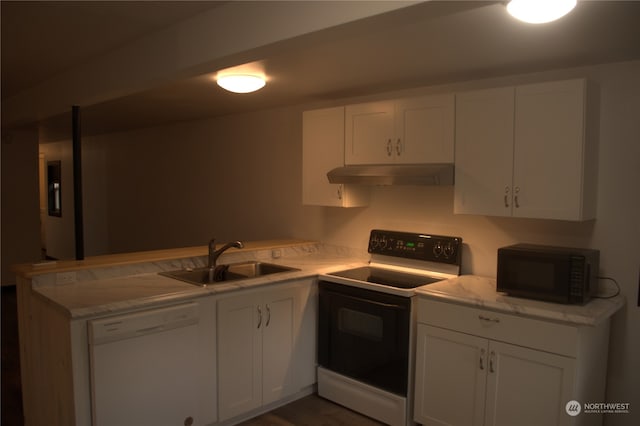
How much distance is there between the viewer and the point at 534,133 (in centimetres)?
267

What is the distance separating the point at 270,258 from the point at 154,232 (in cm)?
331

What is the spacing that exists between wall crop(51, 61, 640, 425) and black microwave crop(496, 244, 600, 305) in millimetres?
244

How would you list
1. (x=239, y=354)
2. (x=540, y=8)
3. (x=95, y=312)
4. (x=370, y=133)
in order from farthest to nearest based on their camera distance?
(x=370, y=133) < (x=239, y=354) < (x=95, y=312) < (x=540, y=8)

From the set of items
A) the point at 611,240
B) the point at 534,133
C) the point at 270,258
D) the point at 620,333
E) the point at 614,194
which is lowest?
the point at 620,333

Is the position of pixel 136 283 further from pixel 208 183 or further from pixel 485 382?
pixel 208 183

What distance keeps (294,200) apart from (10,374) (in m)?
2.66

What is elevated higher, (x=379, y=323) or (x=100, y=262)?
(x=100, y=262)

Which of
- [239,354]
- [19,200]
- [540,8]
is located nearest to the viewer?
[540,8]

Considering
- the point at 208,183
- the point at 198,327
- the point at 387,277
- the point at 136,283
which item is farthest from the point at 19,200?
the point at 387,277

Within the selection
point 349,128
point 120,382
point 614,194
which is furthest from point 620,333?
point 120,382

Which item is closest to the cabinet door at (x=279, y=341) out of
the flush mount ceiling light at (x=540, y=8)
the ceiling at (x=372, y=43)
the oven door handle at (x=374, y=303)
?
the oven door handle at (x=374, y=303)

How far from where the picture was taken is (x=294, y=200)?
4.51m

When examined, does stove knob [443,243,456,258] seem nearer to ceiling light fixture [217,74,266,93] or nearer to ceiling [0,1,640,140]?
ceiling [0,1,640,140]

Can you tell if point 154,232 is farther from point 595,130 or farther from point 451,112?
point 595,130
